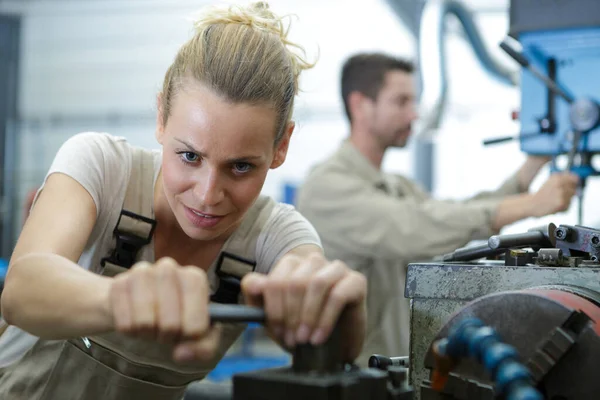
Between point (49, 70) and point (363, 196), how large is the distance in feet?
16.4

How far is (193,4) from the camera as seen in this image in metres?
5.71

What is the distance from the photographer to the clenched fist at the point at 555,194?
69.4 inches

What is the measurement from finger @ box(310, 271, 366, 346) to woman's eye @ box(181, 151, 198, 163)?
419mm

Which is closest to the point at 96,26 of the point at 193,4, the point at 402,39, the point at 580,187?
the point at 193,4

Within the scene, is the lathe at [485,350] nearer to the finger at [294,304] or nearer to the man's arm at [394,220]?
the finger at [294,304]

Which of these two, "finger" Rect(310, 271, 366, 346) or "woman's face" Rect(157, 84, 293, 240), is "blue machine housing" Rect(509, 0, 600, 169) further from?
"finger" Rect(310, 271, 366, 346)

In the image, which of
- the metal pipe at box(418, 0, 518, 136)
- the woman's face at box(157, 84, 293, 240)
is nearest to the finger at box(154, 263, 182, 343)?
the woman's face at box(157, 84, 293, 240)

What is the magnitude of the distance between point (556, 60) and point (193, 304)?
4.09 feet

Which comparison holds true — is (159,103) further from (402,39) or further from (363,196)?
(402,39)

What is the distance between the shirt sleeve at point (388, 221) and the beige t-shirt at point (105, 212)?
1071 mm

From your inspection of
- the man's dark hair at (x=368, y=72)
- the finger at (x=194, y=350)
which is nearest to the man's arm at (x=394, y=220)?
the man's dark hair at (x=368, y=72)

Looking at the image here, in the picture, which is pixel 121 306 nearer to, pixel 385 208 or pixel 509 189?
pixel 385 208

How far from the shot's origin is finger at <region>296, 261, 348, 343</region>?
21.1 inches

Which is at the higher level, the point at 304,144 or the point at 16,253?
the point at 304,144
